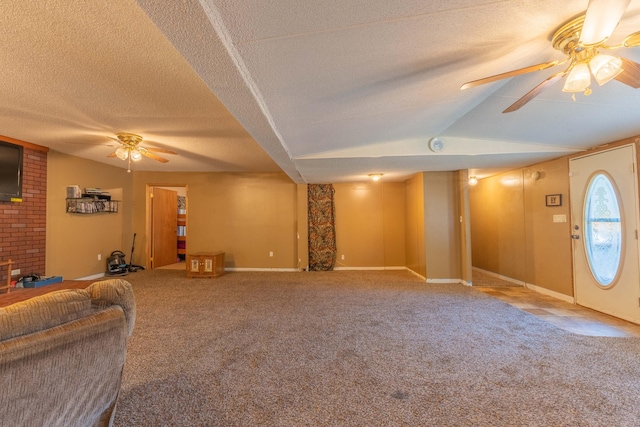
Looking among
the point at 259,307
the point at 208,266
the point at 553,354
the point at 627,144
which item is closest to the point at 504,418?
the point at 553,354

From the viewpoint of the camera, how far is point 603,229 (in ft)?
11.0

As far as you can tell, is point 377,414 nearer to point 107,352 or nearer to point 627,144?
point 107,352

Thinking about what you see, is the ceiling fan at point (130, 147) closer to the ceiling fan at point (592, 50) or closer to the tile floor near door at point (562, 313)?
the ceiling fan at point (592, 50)

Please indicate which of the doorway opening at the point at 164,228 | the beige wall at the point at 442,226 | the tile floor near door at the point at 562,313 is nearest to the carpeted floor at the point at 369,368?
the tile floor near door at the point at 562,313

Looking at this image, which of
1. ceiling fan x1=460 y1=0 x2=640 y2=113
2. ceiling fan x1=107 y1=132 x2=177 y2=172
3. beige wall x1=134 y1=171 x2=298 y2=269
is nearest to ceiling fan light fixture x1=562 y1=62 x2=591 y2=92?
ceiling fan x1=460 y1=0 x2=640 y2=113

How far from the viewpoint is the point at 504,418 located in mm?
1555

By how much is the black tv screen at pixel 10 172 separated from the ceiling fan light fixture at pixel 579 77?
6359 millimetres

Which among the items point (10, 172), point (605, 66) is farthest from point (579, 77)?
point (10, 172)

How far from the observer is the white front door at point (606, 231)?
3016mm

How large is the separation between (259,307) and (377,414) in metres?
2.29

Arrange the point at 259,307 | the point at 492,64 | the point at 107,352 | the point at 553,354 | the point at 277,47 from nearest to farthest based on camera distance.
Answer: the point at 107,352
the point at 277,47
the point at 492,64
the point at 553,354
the point at 259,307

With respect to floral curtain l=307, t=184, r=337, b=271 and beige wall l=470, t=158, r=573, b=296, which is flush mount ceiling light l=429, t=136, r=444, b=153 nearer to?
beige wall l=470, t=158, r=573, b=296

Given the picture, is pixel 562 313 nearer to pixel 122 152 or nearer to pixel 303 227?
pixel 303 227

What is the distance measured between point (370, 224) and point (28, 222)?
617cm
